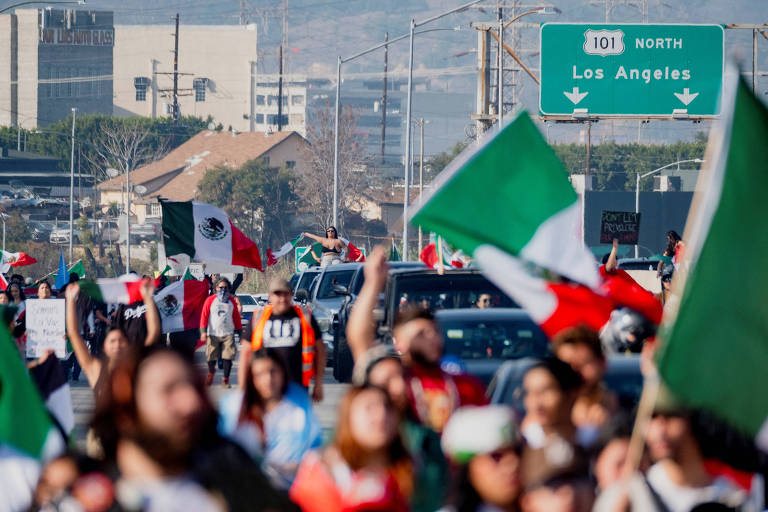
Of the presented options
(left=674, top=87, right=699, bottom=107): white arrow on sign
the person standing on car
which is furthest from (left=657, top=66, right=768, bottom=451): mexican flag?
(left=674, top=87, right=699, bottom=107): white arrow on sign

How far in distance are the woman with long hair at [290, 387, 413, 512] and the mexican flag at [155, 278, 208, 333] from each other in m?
13.3

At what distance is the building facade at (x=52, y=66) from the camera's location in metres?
135

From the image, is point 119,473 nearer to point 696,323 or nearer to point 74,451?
point 74,451

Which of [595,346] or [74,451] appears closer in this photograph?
[74,451]

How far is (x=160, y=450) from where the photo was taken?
4082 mm

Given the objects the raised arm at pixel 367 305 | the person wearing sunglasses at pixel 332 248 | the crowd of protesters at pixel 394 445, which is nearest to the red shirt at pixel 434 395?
the crowd of protesters at pixel 394 445

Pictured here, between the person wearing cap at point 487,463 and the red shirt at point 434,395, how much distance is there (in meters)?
1.14

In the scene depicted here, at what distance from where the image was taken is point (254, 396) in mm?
6645

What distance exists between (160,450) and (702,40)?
83.6 feet

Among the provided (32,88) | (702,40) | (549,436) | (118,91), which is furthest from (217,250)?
(118,91)

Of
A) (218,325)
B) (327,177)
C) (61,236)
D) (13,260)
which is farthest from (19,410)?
(327,177)

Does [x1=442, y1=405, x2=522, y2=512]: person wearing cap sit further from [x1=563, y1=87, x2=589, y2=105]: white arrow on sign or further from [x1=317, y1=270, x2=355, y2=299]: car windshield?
[x1=563, y1=87, x2=589, y2=105]: white arrow on sign

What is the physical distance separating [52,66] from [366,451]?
140200mm

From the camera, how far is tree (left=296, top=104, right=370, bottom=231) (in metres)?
88.7
